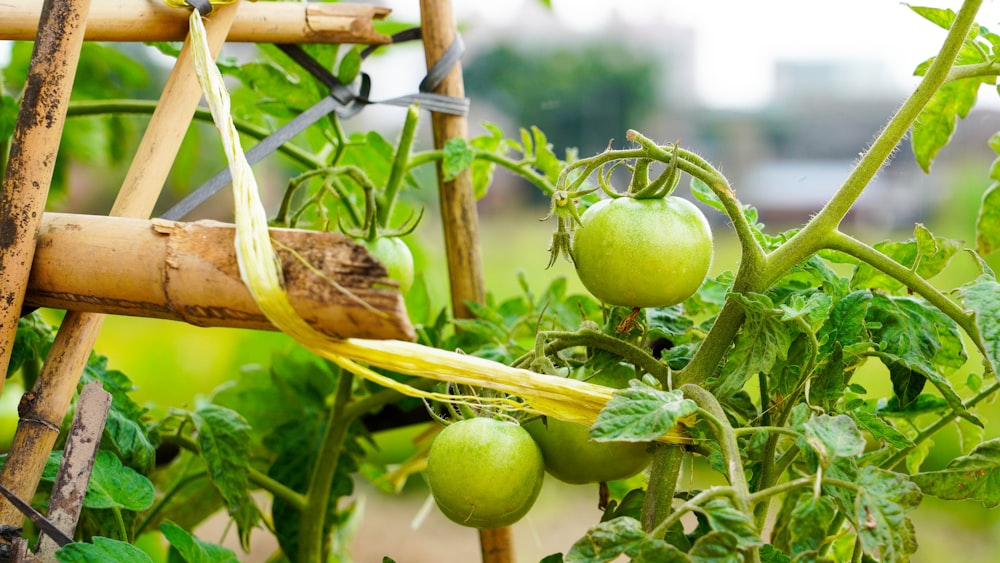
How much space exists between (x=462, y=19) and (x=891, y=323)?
0.76 metres

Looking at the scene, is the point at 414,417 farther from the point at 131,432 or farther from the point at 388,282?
the point at 388,282

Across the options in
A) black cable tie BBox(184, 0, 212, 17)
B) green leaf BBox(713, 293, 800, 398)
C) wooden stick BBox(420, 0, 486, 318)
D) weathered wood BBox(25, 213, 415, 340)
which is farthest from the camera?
wooden stick BBox(420, 0, 486, 318)

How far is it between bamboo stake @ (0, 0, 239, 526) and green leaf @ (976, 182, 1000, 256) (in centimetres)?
63

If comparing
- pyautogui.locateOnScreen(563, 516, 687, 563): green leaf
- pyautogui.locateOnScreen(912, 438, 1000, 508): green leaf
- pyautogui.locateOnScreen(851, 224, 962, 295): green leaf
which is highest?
pyautogui.locateOnScreen(851, 224, 962, 295): green leaf

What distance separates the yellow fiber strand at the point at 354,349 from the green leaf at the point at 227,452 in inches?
10.5

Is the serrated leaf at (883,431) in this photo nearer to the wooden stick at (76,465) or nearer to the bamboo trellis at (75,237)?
the bamboo trellis at (75,237)

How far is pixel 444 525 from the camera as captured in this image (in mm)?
2770

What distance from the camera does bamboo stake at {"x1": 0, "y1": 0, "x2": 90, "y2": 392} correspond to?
0.46 meters

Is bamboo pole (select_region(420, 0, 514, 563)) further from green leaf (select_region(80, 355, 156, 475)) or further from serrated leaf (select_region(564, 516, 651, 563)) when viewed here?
serrated leaf (select_region(564, 516, 651, 563))

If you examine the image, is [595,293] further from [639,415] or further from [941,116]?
[941,116]

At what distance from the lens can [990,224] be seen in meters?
0.70

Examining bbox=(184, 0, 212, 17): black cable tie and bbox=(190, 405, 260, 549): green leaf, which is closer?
bbox=(184, 0, 212, 17): black cable tie

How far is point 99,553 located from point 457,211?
478mm

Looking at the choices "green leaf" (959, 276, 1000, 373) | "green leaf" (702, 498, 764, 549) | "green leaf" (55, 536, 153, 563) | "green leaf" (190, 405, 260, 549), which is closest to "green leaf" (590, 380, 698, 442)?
"green leaf" (702, 498, 764, 549)
